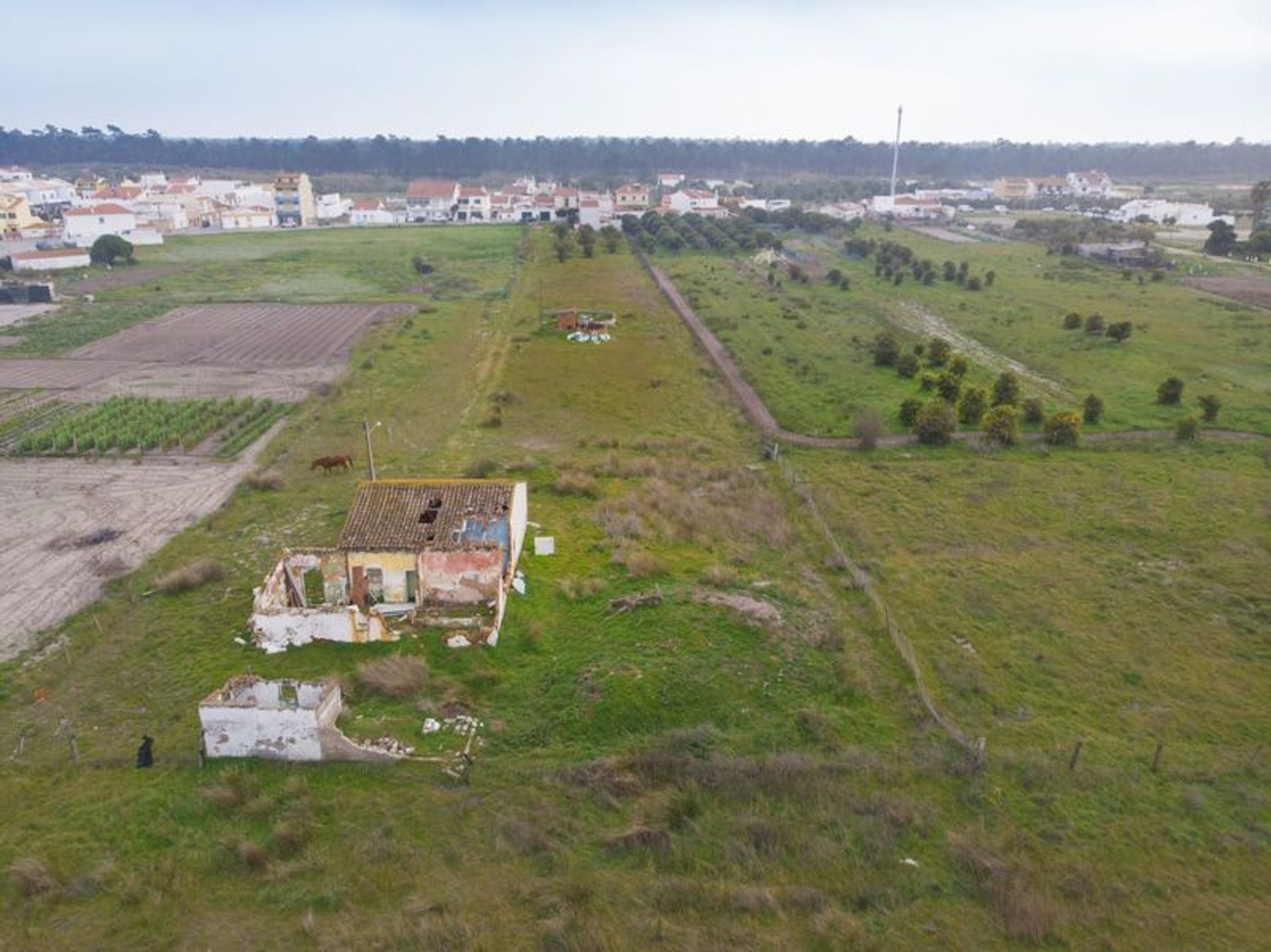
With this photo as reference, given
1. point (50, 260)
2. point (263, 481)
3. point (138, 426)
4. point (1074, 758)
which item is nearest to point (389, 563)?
point (263, 481)

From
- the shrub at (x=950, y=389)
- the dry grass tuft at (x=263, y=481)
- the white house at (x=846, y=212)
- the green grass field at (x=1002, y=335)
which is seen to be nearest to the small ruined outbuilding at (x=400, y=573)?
the dry grass tuft at (x=263, y=481)

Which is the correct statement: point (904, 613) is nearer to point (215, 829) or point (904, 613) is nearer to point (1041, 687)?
point (1041, 687)

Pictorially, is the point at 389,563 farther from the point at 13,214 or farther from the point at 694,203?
the point at 13,214

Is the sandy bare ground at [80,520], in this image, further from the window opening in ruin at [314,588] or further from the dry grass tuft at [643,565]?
the dry grass tuft at [643,565]

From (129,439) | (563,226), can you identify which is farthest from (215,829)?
(563,226)

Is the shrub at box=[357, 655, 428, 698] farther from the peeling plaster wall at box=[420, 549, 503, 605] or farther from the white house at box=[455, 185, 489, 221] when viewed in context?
the white house at box=[455, 185, 489, 221]

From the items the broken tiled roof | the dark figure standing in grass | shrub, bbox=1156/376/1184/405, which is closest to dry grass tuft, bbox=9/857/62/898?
the dark figure standing in grass
